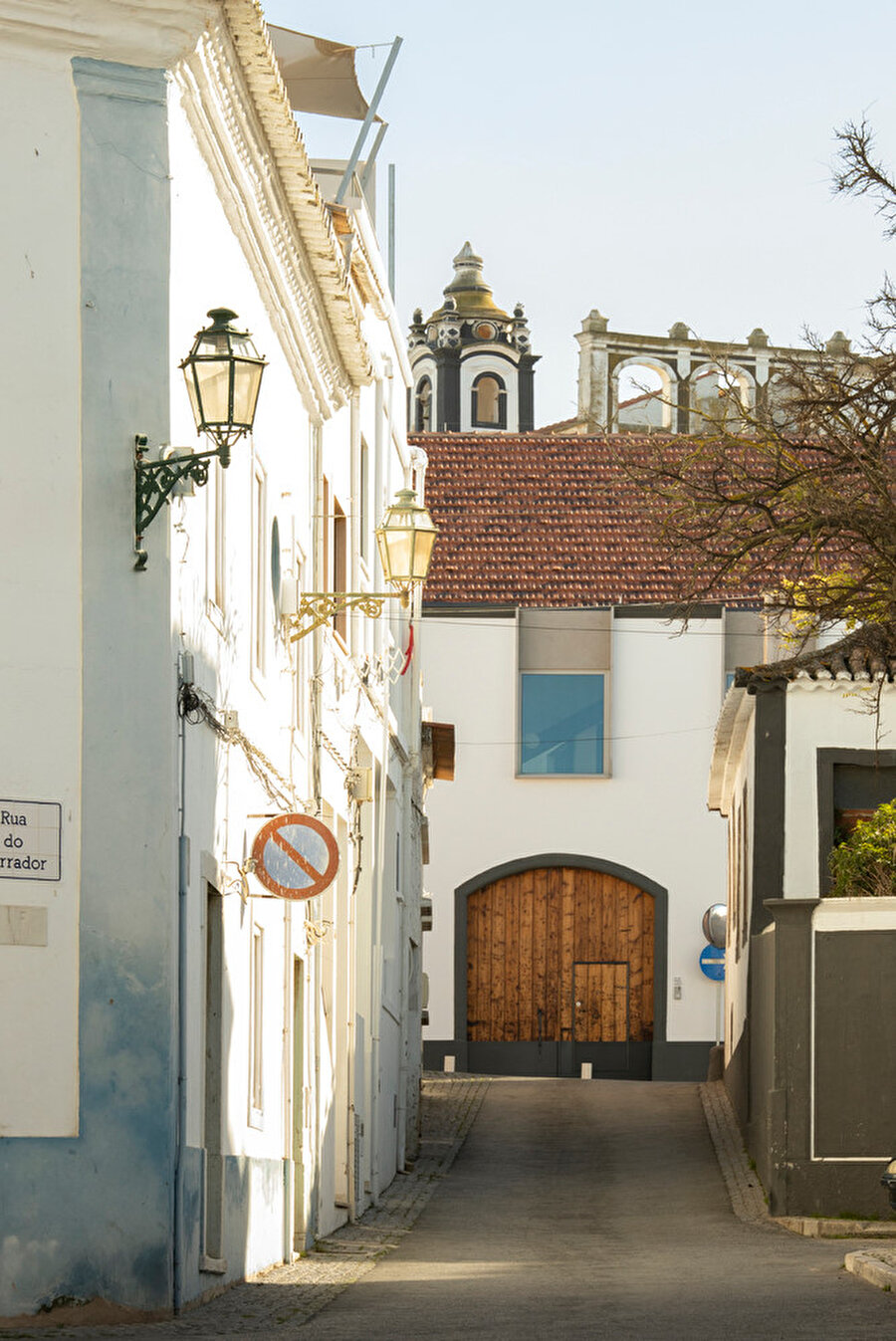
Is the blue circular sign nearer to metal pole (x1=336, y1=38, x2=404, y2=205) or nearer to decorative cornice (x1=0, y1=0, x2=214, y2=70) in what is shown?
metal pole (x1=336, y1=38, x2=404, y2=205)

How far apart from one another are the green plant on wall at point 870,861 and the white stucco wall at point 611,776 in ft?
57.2

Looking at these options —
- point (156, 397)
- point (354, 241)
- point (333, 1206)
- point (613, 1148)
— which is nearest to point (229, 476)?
point (156, 397)

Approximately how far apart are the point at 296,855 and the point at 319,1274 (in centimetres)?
307

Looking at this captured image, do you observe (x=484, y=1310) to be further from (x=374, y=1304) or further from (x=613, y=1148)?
(x=613, y=1148)

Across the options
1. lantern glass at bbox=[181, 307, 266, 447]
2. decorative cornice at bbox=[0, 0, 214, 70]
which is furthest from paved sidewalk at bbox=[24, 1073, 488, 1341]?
decorative cornice at bbox=[0, 0, 214, 70]

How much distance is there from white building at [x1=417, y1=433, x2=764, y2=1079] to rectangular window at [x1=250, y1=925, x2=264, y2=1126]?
2444 cm

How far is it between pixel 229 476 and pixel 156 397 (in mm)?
2541

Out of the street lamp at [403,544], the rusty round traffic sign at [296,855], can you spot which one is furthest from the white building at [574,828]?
the rusty round traffic sign at [296,855]

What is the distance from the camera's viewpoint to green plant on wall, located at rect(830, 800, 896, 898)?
22.0 metres

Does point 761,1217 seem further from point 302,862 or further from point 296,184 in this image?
point 296,184

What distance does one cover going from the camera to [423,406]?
7406 cm

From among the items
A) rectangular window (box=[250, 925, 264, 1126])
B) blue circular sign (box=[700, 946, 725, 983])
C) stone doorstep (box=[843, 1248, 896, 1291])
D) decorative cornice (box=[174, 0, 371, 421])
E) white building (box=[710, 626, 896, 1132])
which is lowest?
stone doorstep (box=[843, 1248, 896, 1291])

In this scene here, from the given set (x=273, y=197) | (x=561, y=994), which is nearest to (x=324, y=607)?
(x=273, y=197)

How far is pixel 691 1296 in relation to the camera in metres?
13.1
